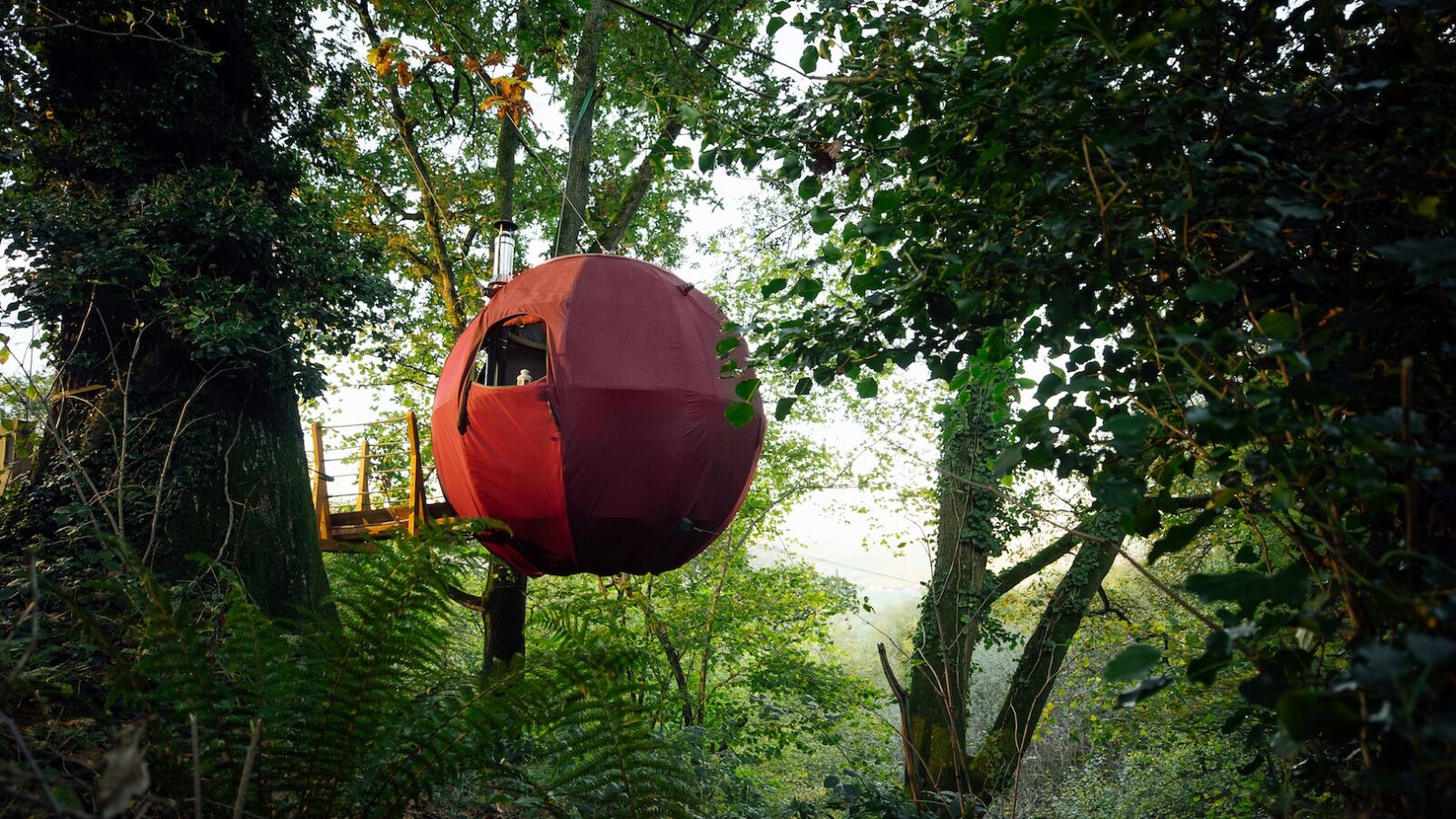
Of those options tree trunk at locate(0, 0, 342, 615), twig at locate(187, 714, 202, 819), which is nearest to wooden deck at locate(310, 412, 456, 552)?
tree trunk at locate(0, 0, 342, 615)

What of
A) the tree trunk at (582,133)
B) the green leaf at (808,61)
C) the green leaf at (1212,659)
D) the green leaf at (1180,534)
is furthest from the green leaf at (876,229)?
the tree trunk at (582,133)

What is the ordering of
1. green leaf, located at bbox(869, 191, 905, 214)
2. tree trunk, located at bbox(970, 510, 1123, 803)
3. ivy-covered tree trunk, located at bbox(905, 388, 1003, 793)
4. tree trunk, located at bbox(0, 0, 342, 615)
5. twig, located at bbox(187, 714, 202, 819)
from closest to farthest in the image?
twig, located at bbox(187, 714, 202, 819) → green leaf, located at bbox(869, 191, 905, 214) → tree trunk, located at bbox(0, 0, 342, 615) → ivy-covered tree trunk, located at bbox(905, 388, 1003, 793) → tree trunk, located at bbox(970, 510, 1123, 803)

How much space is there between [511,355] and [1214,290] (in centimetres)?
289

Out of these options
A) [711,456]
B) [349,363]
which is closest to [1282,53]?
[711,456]

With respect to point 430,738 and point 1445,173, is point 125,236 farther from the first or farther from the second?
point 1445,173

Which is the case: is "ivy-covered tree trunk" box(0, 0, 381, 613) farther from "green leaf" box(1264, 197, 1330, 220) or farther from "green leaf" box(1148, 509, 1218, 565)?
"green leaf" box(1264, 197, 1330, 220)

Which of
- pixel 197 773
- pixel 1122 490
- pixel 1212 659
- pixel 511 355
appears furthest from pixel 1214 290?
pixel 511 355

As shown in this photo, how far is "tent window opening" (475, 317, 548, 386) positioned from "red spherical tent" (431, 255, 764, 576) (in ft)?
0.71

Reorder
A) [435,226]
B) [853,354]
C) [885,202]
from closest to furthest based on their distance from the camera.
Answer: [885,202]
[853,354]
[435,226]

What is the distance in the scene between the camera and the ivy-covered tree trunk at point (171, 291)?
11.0 ft

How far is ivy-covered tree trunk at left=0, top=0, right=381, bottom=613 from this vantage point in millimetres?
3344

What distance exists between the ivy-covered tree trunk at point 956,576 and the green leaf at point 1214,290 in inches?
151

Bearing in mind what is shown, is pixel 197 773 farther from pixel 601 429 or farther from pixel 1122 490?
pixel 601 429

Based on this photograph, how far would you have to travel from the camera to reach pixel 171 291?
3.57m
